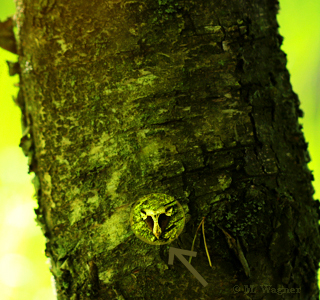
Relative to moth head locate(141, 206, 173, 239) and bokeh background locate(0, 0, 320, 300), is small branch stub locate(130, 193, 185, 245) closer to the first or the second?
moth head locate(141, 206, 173, 239)

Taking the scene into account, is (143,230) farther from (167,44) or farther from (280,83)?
(280,83)

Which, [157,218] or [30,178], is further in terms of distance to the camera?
[30,178]

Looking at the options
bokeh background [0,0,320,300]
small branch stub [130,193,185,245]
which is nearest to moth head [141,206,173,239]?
small branch stub [130,193,185,245]

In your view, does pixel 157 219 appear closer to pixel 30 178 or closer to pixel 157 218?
pixel 157 218

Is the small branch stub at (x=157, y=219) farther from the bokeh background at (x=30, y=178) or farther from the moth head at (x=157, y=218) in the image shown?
the bokeh background at (x=30, y=178)

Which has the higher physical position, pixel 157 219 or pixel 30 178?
pixel 30 178

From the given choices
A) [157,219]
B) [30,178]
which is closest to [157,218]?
[157,219]
